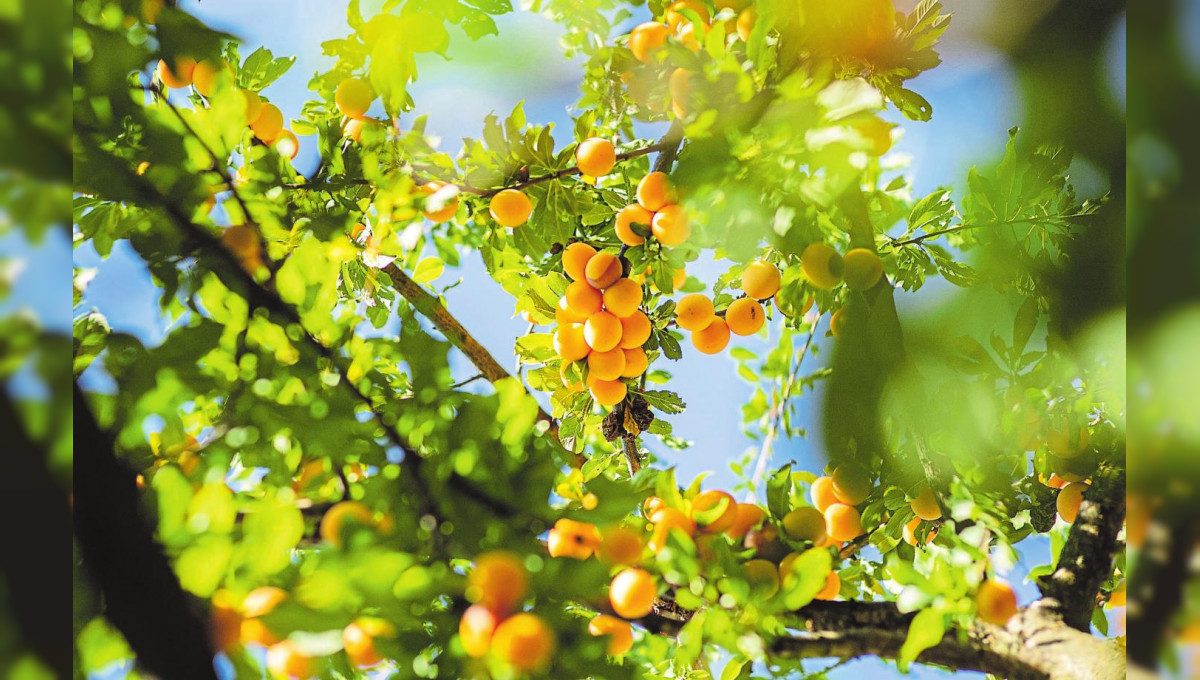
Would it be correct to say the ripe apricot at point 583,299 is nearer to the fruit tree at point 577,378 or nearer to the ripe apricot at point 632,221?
the fruit tree at point 577,378

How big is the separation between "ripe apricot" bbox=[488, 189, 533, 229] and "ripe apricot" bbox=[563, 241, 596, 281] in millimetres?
105

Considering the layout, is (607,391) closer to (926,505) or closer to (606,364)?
(606,364)

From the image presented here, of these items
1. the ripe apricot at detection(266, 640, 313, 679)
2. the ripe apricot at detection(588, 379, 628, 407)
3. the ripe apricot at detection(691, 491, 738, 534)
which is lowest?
the ripe apricot at detection(266, 640, 313, 679)

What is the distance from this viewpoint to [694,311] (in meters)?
1.30

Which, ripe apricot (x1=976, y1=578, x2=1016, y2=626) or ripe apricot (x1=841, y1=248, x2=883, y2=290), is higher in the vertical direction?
ripe apricot (x1=841, y1=248, x2=883, y2=290)

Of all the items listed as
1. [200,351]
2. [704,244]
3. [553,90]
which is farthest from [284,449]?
[553,90]

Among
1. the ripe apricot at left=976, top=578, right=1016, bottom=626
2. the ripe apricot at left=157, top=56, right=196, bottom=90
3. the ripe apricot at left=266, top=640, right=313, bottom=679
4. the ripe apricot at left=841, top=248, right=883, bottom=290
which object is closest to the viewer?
the ripe apricot at left=266, top=640, right=313, bottom=679

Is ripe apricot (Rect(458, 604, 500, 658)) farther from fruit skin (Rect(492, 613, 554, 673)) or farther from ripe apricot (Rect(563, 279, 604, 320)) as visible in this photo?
ripe apricot (Rect(563, 279, 604, 320))

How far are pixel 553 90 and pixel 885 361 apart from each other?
2.82 feet

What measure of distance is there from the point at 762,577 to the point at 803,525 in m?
0.15

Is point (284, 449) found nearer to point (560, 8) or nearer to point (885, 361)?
point (885, 361)

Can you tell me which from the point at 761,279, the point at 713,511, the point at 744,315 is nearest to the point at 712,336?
the point at 744,315

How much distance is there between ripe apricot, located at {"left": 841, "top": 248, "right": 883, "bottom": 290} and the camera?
1.03 m

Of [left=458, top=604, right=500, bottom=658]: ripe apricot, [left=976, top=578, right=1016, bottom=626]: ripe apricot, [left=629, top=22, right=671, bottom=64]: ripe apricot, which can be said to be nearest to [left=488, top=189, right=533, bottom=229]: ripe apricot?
[left=629, top=22, right=671, bottom=64]: ripe apricot
